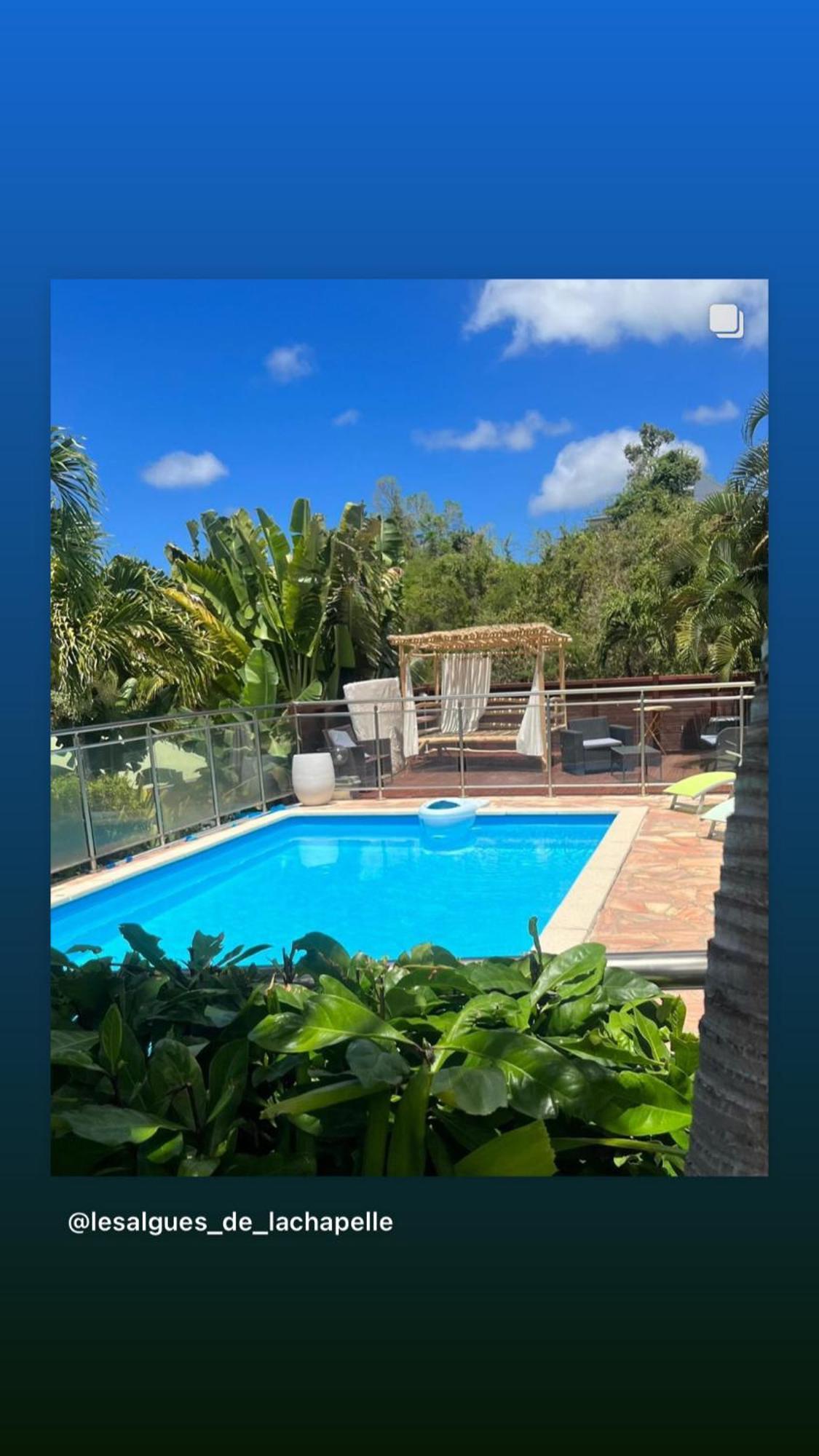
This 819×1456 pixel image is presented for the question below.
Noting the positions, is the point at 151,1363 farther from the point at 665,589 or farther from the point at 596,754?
the point at 665,589

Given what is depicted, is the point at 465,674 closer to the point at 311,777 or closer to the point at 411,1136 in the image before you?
the point at 311,777

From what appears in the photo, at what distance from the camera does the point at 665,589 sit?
18.1 metres

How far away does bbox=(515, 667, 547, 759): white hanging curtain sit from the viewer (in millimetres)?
13359

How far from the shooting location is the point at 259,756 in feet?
41.6

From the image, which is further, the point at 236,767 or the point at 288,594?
the point at 288,594

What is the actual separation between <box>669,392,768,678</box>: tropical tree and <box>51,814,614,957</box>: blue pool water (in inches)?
164

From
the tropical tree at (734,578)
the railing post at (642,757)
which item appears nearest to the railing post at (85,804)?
the railing post at (642,757)

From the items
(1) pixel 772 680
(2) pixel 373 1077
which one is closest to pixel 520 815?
(2) pixel 373 1077

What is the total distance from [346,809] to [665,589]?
833cm

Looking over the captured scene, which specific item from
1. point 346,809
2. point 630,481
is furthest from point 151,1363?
point 630,481

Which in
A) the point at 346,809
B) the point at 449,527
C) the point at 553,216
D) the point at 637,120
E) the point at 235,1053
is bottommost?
the point at 346,809

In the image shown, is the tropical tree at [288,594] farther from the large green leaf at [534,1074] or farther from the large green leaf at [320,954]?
the large green leaf at [534,1074]

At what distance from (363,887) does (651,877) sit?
3255 millimetres

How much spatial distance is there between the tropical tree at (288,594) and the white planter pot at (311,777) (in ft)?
3.67
